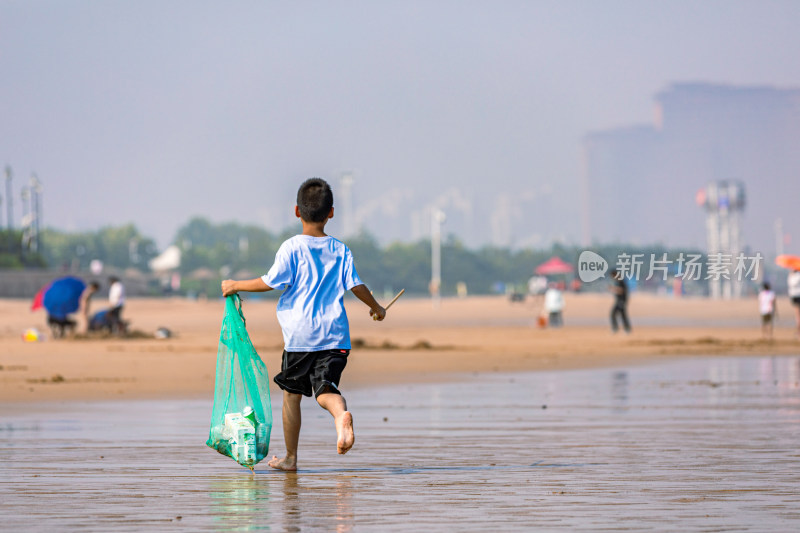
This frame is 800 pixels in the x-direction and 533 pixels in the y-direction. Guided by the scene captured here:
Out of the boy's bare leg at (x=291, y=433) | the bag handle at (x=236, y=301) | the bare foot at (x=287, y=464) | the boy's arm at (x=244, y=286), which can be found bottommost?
the bare foot at (x=287, y=464)

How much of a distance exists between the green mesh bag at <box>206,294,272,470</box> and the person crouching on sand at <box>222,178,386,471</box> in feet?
0.57

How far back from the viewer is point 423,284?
14612cm

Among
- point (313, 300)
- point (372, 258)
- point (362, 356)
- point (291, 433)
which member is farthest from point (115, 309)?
point (372, 258)

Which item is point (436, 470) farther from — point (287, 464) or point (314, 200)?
point (314, 200)

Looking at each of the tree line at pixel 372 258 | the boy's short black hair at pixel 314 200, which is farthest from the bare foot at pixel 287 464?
the tree line at pixel 372 258

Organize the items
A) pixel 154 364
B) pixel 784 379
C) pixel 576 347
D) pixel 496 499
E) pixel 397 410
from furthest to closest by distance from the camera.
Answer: pixel 576 347, pixel 154 364, pixel 784 379, pixel 397 410, pixel 496 499

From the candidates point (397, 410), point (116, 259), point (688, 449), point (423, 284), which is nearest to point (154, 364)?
point (397, 410)

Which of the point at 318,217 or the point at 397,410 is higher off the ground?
the point at 318,217

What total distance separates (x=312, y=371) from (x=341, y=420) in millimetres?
434

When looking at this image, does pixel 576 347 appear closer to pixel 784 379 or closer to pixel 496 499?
pixel 784 379

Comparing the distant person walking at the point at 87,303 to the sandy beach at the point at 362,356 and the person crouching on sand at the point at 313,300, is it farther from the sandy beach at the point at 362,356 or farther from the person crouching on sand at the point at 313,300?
the person crouching on sand at the point at 313,300

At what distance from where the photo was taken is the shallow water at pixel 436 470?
5.68 metres

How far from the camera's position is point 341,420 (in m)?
7.04

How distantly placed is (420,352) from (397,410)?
1201 cm
